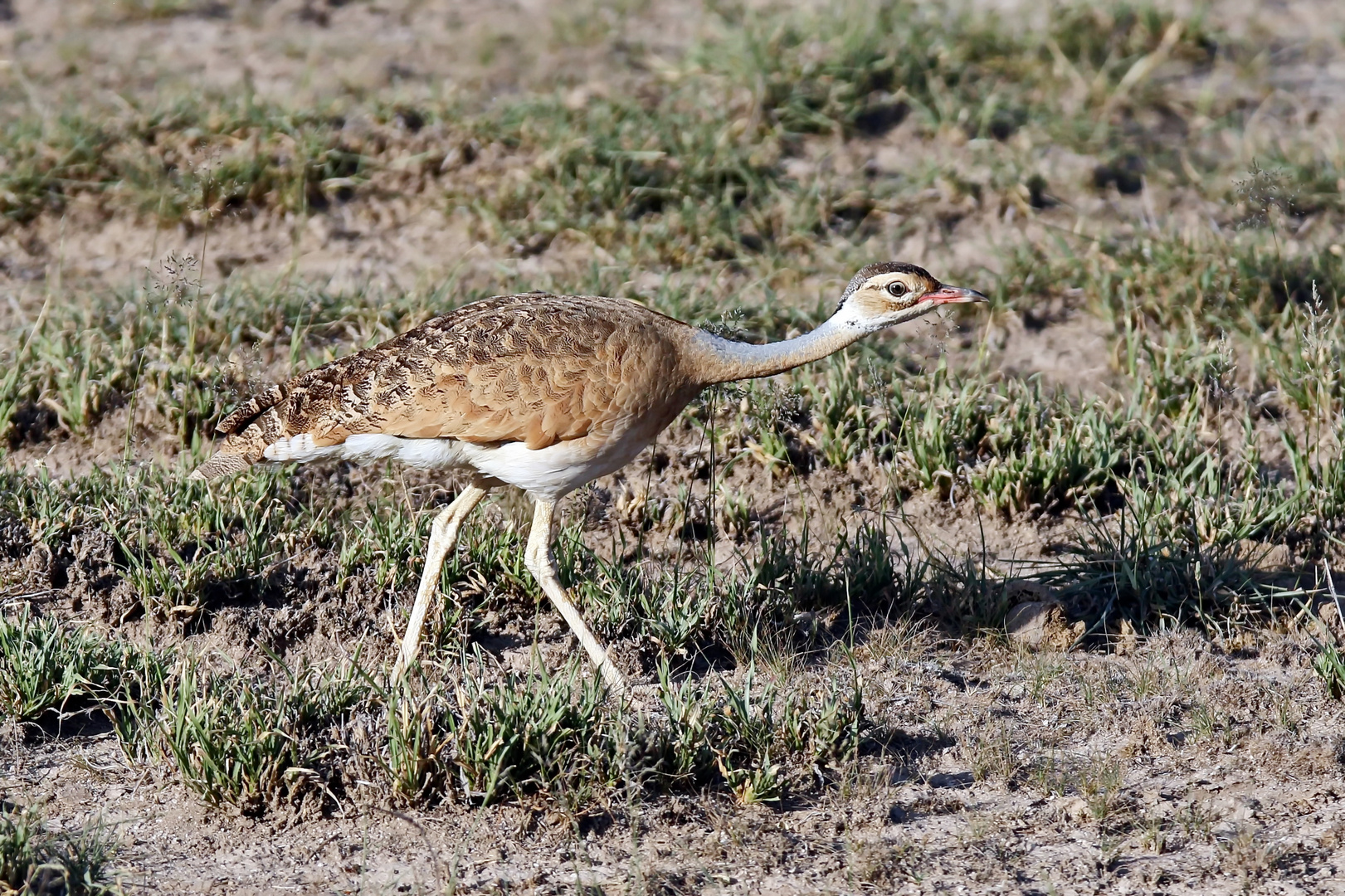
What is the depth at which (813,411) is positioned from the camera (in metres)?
6.33

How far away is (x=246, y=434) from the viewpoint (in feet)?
16.3

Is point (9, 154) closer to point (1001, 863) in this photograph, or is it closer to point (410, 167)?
point (410, 167)

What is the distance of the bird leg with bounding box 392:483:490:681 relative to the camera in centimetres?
502

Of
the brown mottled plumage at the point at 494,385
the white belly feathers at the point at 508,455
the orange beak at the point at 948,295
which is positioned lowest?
the white belly feathers at the point at 508,455

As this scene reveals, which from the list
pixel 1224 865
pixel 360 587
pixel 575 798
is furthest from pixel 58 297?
pixel 1224 865

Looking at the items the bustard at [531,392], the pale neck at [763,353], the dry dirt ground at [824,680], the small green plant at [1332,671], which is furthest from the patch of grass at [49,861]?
the small green plant at [1332,671]

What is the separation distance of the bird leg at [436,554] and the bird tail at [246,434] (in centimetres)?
66

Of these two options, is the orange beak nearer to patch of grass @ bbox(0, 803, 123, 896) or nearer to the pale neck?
the pale neck

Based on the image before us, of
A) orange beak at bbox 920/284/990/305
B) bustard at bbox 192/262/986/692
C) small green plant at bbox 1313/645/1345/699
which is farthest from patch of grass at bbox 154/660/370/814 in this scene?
small green plant at bbox 1313/645/1345/699

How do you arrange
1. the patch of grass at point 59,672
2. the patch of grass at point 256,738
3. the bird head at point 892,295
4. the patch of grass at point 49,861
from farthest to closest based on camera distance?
1. the bird head at point 892,295
2. the patch of grass at point 59,672
3. the patch of grass at point 256,738
4. the patch of grass at point 49,861

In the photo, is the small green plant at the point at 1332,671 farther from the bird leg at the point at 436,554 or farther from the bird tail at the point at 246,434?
the bird tail at the point at 246,434

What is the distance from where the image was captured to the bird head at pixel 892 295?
482 centimetres

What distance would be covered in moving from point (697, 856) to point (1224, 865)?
1.47 metres

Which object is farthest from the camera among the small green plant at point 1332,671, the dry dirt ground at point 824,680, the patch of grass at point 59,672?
the small green plant at point 1332,671
